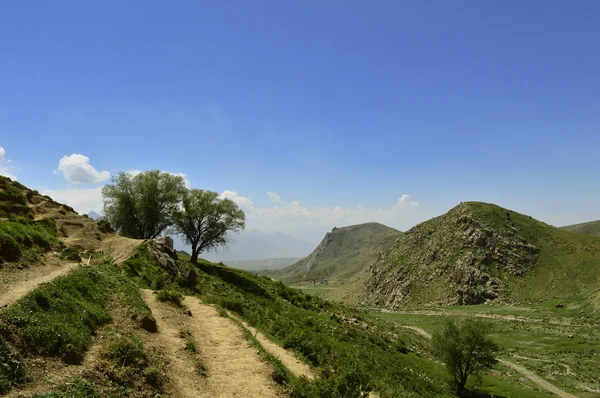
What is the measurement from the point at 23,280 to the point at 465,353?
1810 inches

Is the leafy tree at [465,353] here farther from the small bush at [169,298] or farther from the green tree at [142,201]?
the green tree at [142,201]

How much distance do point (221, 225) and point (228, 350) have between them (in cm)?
4443

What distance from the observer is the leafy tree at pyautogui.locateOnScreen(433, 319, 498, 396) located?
40.8 m

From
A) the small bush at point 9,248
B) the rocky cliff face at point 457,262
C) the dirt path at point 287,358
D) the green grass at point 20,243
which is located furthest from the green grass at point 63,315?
the rocky cliff face at point 457,262

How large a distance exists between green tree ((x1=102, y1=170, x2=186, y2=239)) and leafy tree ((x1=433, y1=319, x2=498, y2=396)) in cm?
5345

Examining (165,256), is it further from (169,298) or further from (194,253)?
(194,253)

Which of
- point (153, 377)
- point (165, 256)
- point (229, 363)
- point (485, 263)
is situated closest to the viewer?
point (153, 377)

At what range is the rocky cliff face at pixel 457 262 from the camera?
125500 millimetres

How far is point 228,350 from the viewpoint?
62.2ft

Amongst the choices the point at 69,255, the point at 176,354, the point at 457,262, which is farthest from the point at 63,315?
the point at 457,262

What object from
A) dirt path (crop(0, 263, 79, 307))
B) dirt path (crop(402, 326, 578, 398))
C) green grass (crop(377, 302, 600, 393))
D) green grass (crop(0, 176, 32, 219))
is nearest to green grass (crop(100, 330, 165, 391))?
dirt path (crop(0, 263, 79, 307))

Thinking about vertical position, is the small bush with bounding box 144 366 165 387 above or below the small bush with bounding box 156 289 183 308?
below

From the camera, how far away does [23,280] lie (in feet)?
61.6

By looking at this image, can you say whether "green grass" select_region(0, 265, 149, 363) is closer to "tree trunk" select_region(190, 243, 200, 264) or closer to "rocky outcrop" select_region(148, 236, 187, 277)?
"rocky outcrop" select_region(148, 236, 187, 277)
